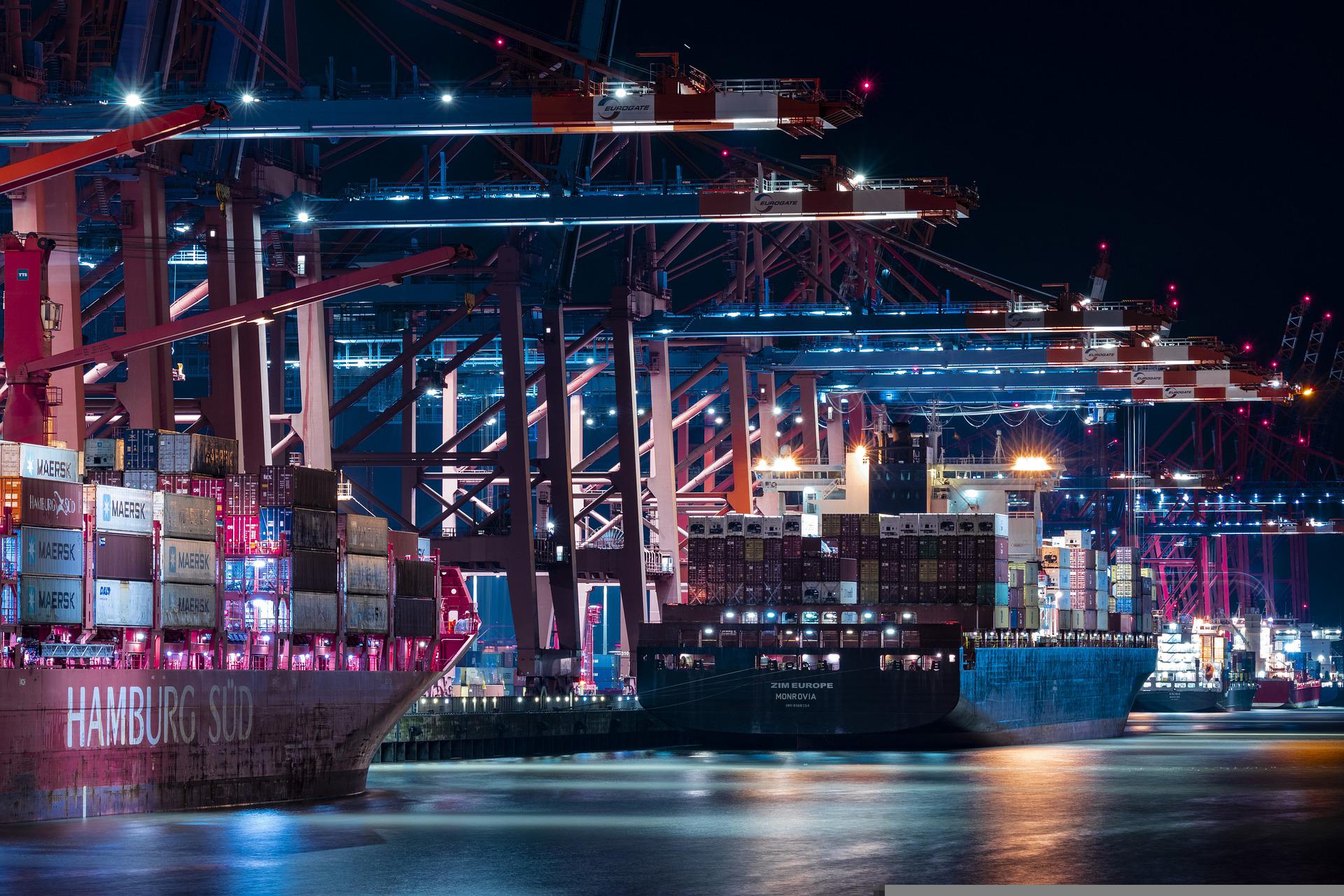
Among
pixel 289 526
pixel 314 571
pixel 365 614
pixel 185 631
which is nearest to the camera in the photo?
pixel 185 631

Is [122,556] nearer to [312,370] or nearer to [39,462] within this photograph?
[39,462]

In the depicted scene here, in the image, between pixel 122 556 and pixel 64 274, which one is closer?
pixel 122 556

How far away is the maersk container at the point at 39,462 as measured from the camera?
32.7 m

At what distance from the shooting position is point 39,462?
109ft

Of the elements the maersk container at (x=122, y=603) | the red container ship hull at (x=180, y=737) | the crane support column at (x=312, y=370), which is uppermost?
the crane support column at (x=312, y=370)

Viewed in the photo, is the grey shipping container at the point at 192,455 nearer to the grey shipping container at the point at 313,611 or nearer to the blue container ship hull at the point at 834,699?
the grey shipping container at the point at 313,611

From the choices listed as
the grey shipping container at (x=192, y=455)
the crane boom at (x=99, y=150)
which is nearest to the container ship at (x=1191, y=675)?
the grey shipping container at (x=192, y=455)

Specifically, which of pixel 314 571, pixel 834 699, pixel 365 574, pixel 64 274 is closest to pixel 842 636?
pixel 834 699

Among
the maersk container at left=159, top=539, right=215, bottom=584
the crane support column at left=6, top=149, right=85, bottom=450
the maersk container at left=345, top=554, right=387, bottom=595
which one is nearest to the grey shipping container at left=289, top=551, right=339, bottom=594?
the maersk container at left=345, top=554, right=387, bottom=595

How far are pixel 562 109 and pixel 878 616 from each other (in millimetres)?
27703

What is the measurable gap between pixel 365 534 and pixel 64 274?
822 centimetres

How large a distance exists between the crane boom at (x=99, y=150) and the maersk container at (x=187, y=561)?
7.22 m

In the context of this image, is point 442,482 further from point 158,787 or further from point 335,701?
point 158,787

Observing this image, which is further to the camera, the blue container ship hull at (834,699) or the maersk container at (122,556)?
the blue container ship hull at (834,699)
